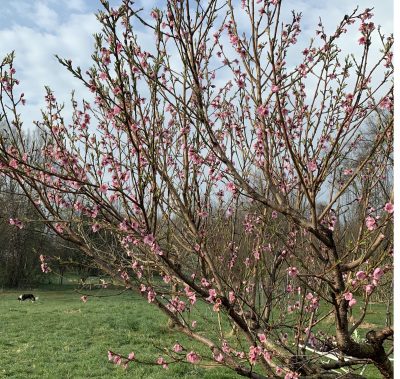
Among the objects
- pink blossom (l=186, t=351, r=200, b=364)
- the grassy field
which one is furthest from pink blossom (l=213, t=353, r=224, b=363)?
the grassy field

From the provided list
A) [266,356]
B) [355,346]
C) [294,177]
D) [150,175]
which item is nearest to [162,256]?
[150,175]

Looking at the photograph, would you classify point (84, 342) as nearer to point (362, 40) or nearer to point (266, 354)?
point (266, 354)

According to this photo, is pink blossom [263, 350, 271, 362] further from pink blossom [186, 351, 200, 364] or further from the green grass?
the green grass

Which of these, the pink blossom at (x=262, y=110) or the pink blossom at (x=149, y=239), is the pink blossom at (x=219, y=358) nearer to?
the pink blossom at (x=149, y=239)

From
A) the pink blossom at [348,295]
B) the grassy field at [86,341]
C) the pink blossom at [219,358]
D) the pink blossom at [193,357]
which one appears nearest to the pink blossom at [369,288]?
the pink blossom at [348,295]

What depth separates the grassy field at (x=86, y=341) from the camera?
8.38 m

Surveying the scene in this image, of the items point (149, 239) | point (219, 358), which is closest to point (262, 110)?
point (149, 239)

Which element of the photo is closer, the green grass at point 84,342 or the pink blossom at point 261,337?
the pink blossom at point 261,337

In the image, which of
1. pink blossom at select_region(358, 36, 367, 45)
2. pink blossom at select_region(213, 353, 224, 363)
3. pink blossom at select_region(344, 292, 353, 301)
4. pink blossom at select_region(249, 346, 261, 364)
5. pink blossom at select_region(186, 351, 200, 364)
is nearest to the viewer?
pink blossom at select_region(344, 292, 353, 301)

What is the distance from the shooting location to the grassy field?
8.38 m

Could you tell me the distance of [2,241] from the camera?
29578mm

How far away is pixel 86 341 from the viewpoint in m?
11.0

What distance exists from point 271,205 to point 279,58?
1.35 m

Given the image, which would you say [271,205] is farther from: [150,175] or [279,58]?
[279,58]
